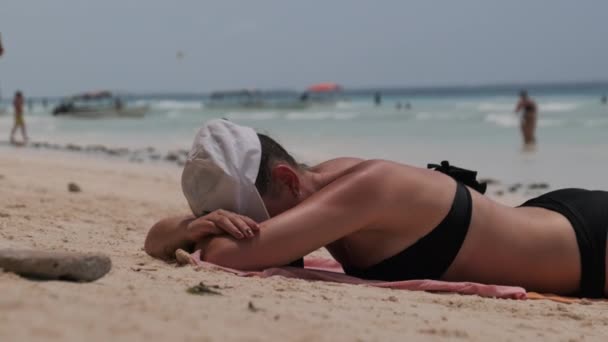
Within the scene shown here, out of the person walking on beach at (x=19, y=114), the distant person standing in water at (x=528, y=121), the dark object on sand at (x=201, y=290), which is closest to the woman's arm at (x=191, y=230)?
the dark object on sand at (x=201, y=290)

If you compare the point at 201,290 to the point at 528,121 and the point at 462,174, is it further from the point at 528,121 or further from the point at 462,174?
the point at 528,121

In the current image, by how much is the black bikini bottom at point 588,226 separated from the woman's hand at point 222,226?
4.51 feet

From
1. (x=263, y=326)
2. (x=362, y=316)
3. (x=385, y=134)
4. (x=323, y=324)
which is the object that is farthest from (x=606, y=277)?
(x=385, y=134)

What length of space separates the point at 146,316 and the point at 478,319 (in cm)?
131

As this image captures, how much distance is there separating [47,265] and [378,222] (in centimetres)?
133

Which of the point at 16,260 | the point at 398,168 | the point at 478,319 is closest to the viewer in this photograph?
the point at 16,260

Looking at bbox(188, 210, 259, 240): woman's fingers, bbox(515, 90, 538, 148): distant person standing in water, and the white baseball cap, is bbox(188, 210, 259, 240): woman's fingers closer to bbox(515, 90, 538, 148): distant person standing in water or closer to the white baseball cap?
the white baseball cap

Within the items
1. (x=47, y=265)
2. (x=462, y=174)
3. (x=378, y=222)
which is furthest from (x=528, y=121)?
(x=47, y=265)

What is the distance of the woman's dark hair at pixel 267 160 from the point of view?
135 inches

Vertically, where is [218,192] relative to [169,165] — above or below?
above

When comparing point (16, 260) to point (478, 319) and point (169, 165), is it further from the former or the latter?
point (169, 165)

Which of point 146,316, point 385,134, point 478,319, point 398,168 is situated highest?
point 398,168

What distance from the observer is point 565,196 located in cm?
372

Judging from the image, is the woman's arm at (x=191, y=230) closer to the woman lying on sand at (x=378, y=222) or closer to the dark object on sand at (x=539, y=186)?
the woman lying on sand at (x=378, y=222)
